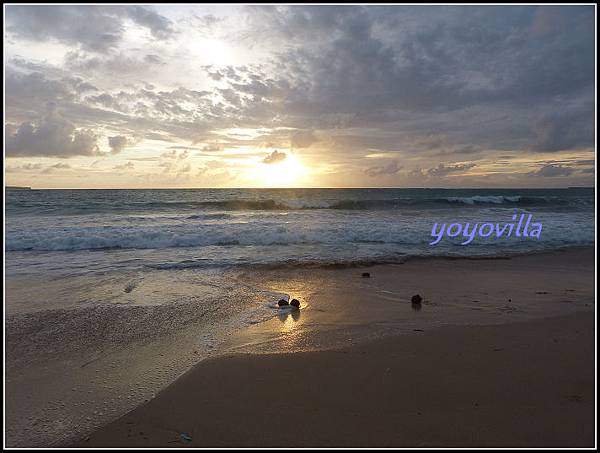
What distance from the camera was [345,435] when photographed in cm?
281

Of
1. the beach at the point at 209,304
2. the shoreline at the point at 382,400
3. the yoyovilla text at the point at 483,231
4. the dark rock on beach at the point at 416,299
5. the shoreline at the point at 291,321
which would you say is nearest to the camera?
the shoreline at the point at 382,400

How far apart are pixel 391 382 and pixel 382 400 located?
36 centimetres

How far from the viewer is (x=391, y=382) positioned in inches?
141

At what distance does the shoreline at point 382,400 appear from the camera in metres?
2.81

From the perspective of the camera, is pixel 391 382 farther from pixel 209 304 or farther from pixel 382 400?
pixel 209 304

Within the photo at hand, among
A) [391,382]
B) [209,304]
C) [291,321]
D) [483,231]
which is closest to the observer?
[391,382]

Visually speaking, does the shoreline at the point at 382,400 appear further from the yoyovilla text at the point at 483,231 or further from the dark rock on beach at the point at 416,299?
the yoyovilla text at the point at 483,231

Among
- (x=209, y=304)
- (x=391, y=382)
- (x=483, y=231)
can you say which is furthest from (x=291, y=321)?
(x=483, y=231)

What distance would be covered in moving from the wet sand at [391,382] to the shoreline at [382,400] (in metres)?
0.01

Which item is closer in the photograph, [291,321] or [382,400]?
[382,400]

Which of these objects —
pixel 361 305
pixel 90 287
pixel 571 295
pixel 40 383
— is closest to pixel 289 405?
pixel 40 383

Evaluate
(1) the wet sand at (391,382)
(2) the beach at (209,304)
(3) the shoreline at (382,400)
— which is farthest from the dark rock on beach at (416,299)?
(3) the shoreline at (382,400)

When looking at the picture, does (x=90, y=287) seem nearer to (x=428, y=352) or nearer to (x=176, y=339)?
(x=176, y=339)

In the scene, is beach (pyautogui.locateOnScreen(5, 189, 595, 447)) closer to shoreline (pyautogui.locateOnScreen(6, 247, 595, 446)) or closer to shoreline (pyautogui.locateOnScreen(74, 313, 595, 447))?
shoreline (pyautogui.locateOnScreen(6, 247, 595, 446))
